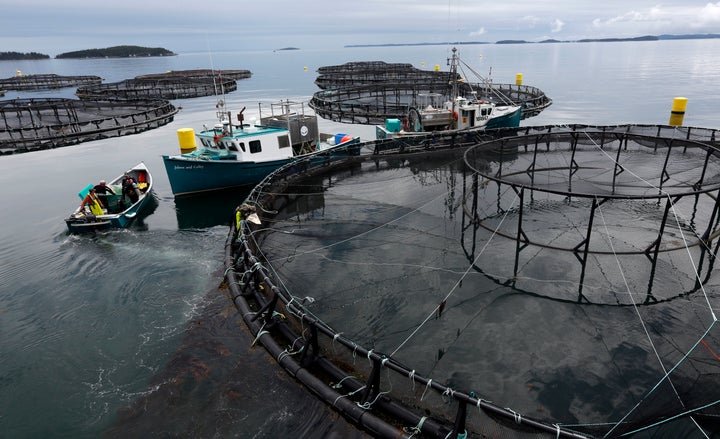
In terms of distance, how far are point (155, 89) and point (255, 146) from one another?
265 feet

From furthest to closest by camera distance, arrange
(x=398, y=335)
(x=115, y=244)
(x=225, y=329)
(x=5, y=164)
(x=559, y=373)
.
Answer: (x=5, y=164) → (x=115, y=244) → (x=225, y=329) → (x=398, y=335) → (x=559, y=373)

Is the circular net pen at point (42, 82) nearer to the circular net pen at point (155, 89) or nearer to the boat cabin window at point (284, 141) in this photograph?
the circular net pen at point (155, 89)

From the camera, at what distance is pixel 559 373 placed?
10.6 m

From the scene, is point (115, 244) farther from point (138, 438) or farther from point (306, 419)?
point (306, 419)

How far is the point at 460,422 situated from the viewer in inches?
309

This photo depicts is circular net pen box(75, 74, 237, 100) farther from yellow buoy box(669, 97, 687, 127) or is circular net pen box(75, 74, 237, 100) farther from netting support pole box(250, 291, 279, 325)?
netting support pole box(250, 291, 279, 325)

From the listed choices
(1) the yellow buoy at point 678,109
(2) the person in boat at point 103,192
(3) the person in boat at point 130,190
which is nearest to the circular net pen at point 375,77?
(1) the yellow buoy at point 678,109

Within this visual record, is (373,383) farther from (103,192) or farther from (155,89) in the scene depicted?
(155,89)

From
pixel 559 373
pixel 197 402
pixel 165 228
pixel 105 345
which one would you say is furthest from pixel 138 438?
pixel 165 228

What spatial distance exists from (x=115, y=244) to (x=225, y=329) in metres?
12.3

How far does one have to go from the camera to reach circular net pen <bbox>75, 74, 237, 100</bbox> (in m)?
85.2

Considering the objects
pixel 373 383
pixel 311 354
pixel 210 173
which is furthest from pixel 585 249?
pixel 210 173

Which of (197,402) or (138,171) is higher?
(138,171)

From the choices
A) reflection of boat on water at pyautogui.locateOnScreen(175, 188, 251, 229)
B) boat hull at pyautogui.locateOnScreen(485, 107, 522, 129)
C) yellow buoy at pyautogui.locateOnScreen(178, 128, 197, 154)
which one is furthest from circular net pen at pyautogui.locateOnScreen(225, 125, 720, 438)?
yellow buoy at pyautogui.locateOnScreen(178, 128, 197, 154)
